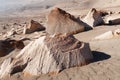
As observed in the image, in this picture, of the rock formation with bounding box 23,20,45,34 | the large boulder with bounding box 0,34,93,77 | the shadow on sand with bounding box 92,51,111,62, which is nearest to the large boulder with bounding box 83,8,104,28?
the rock formation with bounding box 23,20,45,34

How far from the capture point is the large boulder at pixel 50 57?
720 cm

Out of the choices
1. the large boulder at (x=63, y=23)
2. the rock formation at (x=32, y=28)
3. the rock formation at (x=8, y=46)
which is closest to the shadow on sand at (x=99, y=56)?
the rock formation at (x=8, y=46)

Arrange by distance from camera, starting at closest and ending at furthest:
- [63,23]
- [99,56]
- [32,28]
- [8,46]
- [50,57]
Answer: [50,57] < [99,56] < [8,46] < [63,23] < [32,28]

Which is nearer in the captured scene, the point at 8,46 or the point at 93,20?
the point at 8,46

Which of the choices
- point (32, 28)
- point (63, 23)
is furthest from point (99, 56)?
point (32, 28)

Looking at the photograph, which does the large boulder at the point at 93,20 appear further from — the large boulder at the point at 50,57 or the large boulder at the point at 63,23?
the large boulder at the point at 50,57

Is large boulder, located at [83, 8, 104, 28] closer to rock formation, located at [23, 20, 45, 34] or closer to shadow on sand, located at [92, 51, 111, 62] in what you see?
rock formation, located at [23, 20, 45, 34]

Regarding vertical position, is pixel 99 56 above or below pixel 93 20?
above

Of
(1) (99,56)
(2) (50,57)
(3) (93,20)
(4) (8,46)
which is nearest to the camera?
(2) (50,57)

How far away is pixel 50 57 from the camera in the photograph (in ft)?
23.9

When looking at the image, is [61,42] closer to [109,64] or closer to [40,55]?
[40,55]

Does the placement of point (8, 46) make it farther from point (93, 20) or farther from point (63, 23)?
point (93, 20)

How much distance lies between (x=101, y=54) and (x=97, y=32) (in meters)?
3.54

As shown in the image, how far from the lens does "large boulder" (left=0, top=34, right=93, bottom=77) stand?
7203mm
